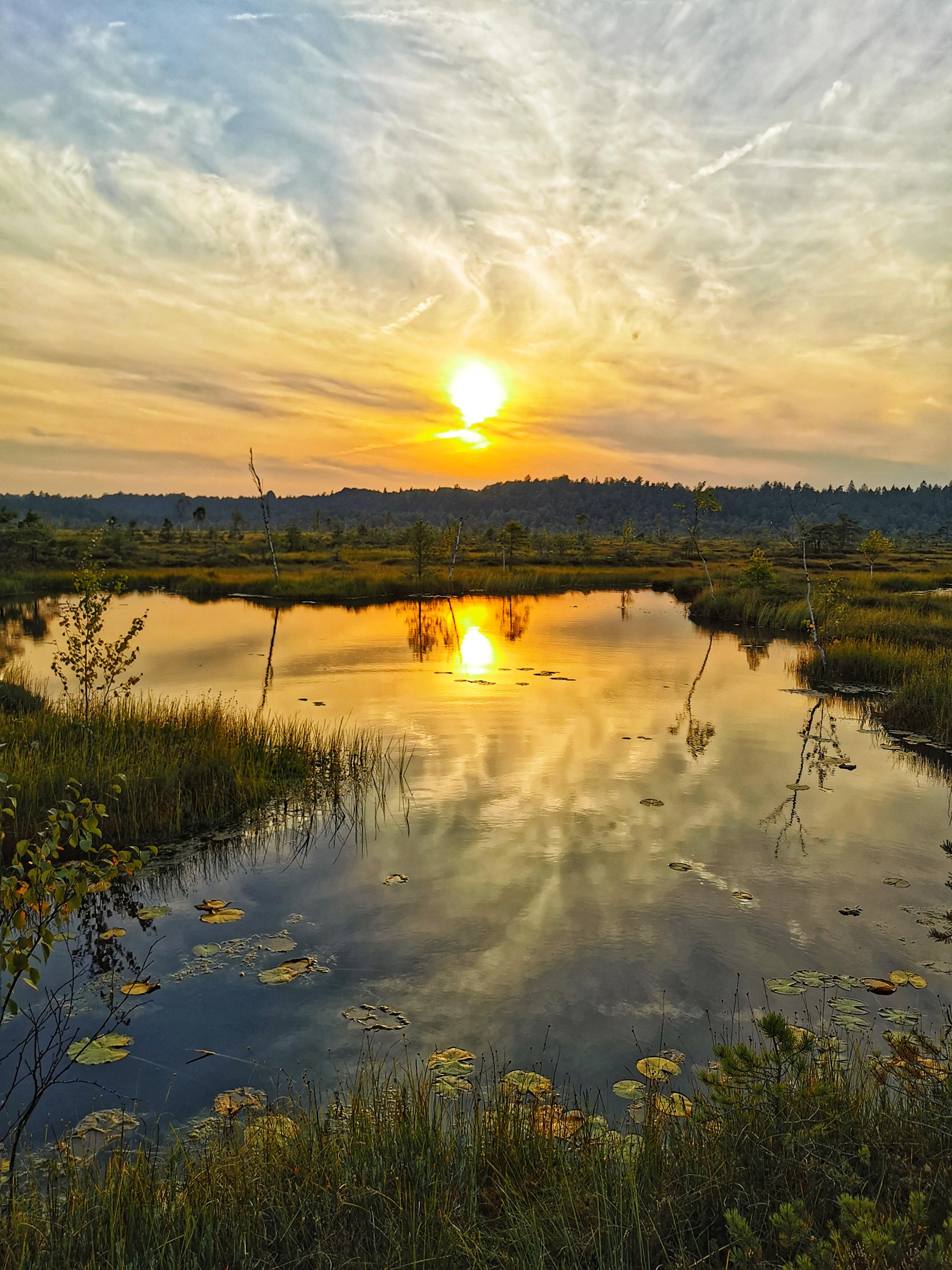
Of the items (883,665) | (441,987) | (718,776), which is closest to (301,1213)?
(441,987)

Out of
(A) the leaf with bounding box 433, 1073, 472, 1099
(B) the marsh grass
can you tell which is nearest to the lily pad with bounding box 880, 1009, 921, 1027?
(A) the leaf with bounding box 433, 1073, 472, 1099

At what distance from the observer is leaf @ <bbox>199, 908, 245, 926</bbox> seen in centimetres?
876

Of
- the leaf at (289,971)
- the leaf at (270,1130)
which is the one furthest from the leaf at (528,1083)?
the leaf at (289,971)

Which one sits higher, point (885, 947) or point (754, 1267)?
point (754, 1267)

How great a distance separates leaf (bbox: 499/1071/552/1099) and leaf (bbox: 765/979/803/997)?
2632mm

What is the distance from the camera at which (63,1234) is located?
379 cm

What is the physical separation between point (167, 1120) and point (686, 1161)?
3647mm

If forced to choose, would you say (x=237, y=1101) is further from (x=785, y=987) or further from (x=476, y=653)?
(x=476, y=653)

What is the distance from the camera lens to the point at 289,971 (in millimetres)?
7621

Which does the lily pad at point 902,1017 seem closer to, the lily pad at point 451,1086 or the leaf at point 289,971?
the lily pad at point 451,1086

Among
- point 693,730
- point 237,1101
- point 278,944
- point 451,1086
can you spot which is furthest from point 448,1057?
point 693,730

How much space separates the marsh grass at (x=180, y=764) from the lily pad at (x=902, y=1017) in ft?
26.8

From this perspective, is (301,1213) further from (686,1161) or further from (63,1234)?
(686,1161)

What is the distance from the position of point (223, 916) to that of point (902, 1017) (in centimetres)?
697
